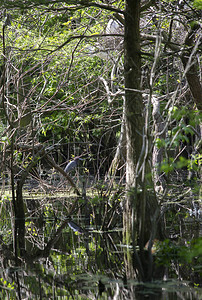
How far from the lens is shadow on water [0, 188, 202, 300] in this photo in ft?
13.9

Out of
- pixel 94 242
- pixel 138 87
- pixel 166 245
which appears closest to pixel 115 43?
pixel 138 87

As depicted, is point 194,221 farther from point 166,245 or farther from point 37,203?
point 37,203

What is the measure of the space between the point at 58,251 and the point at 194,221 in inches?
97.4

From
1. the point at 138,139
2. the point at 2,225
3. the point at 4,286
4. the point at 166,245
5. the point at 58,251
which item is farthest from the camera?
the point at 2,225

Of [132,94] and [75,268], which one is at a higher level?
[132,94]

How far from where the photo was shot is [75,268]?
522 centimetres

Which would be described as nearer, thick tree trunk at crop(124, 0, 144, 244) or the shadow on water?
the shadow on water

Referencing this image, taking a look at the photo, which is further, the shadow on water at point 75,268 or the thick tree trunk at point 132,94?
the thick tree trunk at point 132,94

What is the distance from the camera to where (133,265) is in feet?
17.2

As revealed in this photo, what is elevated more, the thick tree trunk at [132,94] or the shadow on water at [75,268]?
the thick tree trunk at [132,94]

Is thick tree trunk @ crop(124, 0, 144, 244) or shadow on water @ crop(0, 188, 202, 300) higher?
thick tree trunk @ crop(124, 0, 144, 244)

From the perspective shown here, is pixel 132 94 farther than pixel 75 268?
Yes

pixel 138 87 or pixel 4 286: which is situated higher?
pixel 138 87

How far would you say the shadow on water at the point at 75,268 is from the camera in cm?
425
